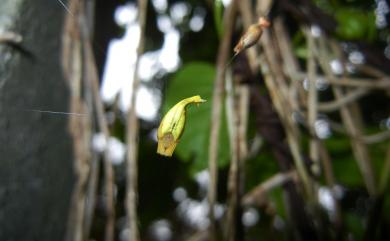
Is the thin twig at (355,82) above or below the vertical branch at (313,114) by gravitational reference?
above

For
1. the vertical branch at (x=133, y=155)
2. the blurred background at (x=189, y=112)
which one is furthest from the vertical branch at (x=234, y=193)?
the vertical branch at (x=133, y=155)

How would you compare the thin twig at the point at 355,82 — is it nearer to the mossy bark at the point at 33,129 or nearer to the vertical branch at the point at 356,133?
the vertical branch at the point at 356,133

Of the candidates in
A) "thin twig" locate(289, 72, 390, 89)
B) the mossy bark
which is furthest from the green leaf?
the mossy bark

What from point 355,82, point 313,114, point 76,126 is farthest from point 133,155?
point 355,82

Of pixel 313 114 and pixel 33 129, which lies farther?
pixel 313 114

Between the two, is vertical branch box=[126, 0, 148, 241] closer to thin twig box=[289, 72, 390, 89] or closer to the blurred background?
the blurred background

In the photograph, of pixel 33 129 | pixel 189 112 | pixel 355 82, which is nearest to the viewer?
pixel 33 129

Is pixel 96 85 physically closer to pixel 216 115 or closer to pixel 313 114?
pixel 216 115
